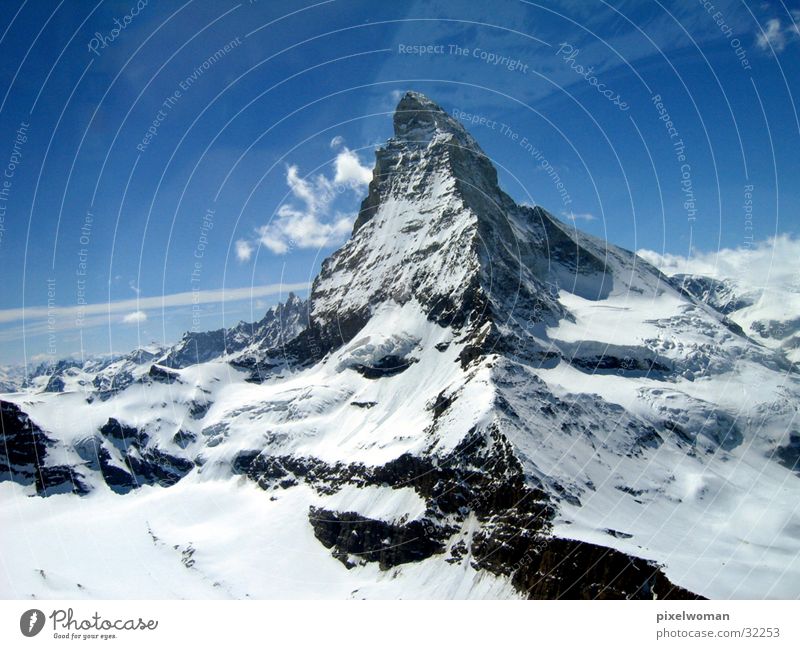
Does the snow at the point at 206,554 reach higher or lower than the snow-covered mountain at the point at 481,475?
lower

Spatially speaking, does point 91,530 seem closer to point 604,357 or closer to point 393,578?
point 393,578

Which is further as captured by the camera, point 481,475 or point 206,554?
point 206,554

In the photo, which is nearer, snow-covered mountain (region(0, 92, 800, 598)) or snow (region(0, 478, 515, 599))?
snow-covered mountain (region(0, 92, 800, 598))

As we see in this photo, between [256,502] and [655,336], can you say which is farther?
[655,336]

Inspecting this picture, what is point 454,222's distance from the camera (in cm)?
19975

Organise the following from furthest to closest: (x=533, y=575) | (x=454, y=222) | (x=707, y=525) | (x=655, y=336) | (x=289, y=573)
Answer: (x=454, y=222) → (x=655, y=336) → (x=289, y=573) → (x=707, y=525) → (x=533, y=575)

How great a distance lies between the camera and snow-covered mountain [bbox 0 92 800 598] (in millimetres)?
89000

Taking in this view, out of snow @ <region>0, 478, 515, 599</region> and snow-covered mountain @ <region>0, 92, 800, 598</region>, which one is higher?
snow-covered mountain @ <region>0, 92, 800, 598</region>

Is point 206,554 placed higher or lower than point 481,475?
lower

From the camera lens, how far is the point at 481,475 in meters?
106

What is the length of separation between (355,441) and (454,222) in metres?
85.1

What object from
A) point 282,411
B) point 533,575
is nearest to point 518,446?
point 533,575

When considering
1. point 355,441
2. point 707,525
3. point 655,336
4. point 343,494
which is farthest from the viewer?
point 655,336

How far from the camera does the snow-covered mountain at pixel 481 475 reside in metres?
89.0
